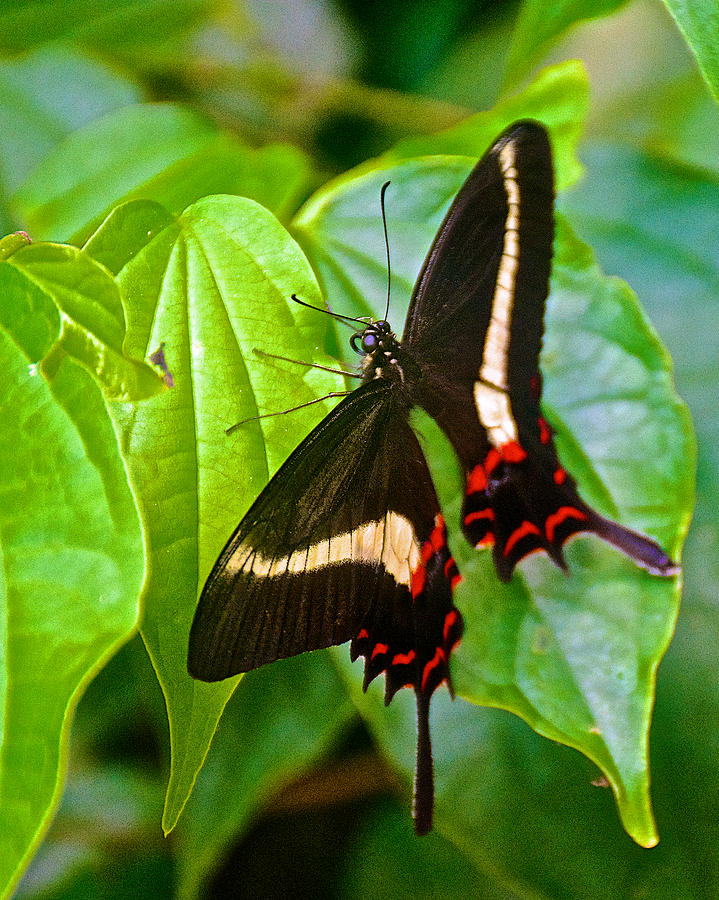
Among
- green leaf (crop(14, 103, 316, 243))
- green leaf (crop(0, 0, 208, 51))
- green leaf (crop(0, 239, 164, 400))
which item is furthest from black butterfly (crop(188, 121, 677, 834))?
green leaf (crop(0, 0, 208, 51))

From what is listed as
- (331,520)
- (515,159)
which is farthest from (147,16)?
(331,520)

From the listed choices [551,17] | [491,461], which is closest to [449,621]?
[491,461]

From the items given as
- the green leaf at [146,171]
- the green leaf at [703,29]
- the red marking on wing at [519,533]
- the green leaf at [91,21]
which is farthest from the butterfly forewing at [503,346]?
the green leaf at [91,21]

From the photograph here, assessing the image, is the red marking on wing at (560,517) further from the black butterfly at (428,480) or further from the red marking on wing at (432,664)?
the red marking on wing at (432,664)

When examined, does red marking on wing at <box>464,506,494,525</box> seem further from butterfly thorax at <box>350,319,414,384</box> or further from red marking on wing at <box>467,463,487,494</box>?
butterfly thorax at <box>350,319,414,384</box>

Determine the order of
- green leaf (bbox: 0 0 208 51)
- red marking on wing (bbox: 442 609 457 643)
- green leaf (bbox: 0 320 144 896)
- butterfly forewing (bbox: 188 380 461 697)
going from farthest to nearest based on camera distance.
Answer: green leaf (bbox: 0 0 208 51), red marking on wing (bbox: 442 609 457 643), butterfly forewing (bbox: 188 380 461 697), green leaf (bbox: 0 320 144 896)
